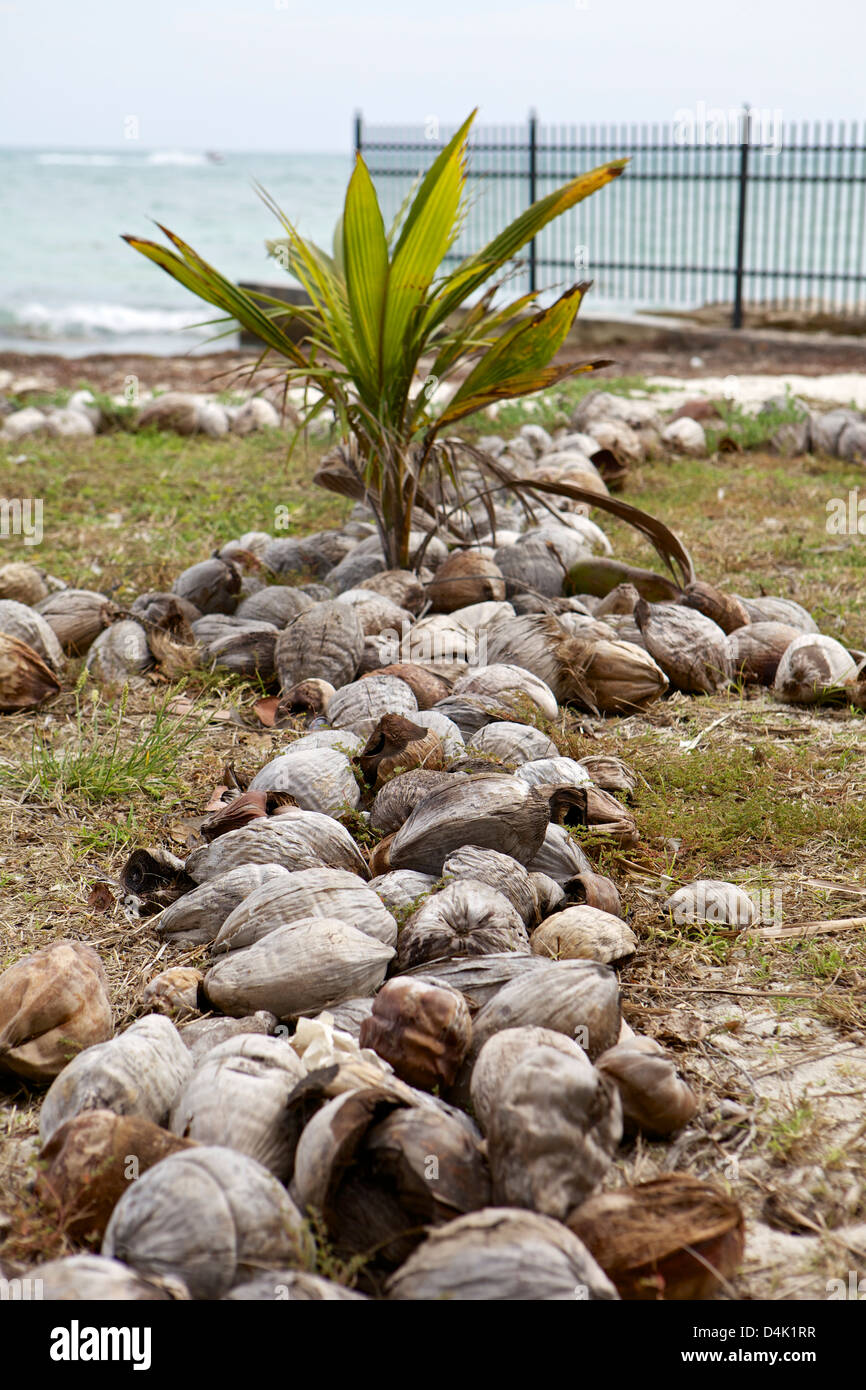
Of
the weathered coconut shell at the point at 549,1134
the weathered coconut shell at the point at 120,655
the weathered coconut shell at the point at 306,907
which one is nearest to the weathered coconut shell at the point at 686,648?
the weathered coconut shell at the point at 120,655

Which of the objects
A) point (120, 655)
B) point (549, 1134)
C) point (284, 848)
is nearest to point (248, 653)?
point (120, 655)

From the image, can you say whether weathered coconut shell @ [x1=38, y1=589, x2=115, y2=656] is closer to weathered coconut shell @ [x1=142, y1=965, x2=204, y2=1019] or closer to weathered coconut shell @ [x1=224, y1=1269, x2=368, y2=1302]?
weathered coconut shell @ [x1=142, y1=965, x2=204, y2=1019]

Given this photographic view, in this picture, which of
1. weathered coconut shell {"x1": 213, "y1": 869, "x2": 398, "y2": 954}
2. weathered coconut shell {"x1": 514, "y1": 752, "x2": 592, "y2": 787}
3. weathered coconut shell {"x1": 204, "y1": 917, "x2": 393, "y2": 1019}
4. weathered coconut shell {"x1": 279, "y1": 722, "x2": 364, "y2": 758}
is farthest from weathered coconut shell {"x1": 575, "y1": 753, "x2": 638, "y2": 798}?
weathered coconut shell {"x1": 204, "y1": 917, "x2": 393, "y2": 1019}

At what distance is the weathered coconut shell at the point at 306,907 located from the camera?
1812 millimetres

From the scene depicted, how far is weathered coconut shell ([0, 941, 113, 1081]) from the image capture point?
1.65 metres

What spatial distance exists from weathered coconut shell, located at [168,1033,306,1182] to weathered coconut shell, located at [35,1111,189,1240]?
0.17 ft

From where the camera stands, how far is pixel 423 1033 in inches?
60.2

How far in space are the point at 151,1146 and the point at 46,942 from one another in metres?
0.75

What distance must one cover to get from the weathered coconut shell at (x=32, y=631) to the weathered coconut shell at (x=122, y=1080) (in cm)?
191

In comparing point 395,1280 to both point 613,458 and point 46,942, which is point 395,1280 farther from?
point 613,458

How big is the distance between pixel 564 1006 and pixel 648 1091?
0.15 m

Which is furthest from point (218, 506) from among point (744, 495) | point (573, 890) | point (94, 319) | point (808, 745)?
point (94, 319)

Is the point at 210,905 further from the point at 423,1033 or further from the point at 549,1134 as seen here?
the point at 549,1134
